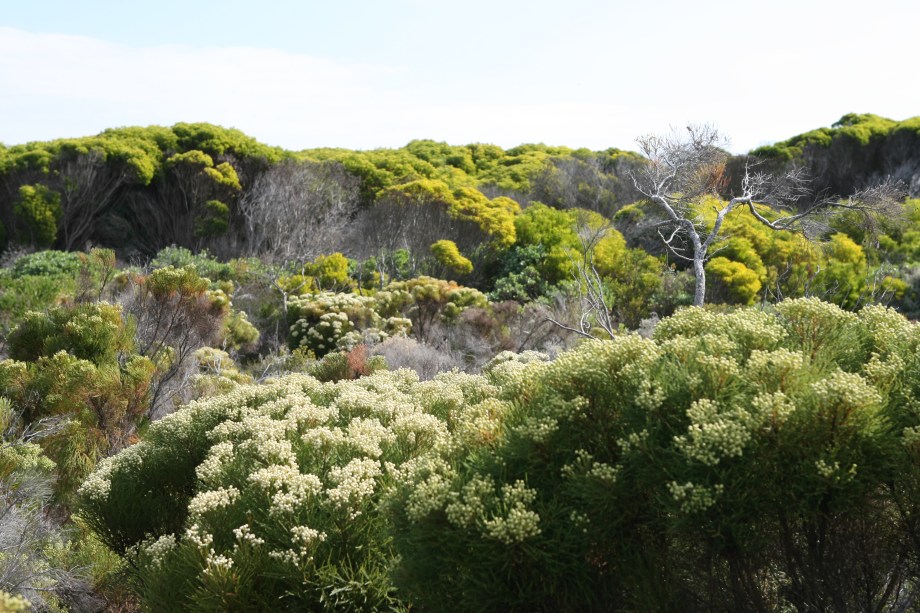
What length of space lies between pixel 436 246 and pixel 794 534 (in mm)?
18334

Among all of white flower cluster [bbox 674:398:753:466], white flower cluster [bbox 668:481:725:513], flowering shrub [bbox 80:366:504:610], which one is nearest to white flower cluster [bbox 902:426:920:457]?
white flower cluster [bbox 674:398:753:466]

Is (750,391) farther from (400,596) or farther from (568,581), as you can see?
(400,596)

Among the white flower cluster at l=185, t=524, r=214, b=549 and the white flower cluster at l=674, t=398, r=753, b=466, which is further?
the white flower cluster at l=185, t=524, r=214, b=549

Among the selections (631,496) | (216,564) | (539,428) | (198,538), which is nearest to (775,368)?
(631,496)

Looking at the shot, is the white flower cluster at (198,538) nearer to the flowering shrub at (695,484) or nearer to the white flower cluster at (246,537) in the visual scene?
the white flower cluster at (246,537)

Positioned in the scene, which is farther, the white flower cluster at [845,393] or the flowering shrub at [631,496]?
the flowering shrub at [631,496]

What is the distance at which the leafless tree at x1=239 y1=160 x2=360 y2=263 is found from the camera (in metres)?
26.2

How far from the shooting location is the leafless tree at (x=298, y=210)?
26.2m

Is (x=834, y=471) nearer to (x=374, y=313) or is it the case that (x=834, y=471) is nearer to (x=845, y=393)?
(x=845, y=393)

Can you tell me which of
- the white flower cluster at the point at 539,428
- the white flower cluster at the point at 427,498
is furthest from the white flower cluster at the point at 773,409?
the white flower cluster at the point at 427,498

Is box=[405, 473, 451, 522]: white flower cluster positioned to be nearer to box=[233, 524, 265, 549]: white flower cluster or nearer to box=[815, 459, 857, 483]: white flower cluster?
box=[233, 524, 265, 549]: white flower cluster

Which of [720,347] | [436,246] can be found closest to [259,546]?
[720,347]

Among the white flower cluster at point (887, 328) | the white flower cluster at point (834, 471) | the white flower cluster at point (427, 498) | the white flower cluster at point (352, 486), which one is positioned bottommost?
the white flower cluster at point (352, 486)

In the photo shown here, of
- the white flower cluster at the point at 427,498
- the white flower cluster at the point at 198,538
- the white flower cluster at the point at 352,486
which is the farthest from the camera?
the white flower cluster at the point at 352,486
